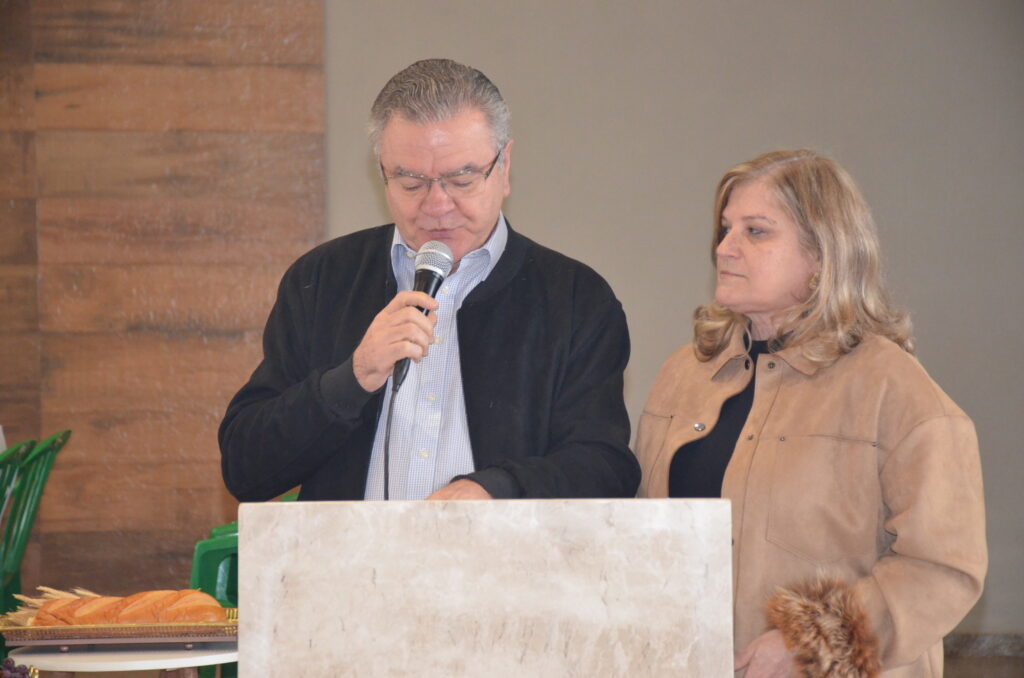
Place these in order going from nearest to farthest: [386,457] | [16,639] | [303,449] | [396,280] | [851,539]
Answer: [386,457]
[303,449]
[851,539]
[396,280]
[16,639]

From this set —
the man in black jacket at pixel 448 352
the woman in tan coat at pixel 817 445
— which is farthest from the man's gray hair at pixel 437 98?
the woman in tan coat at pixel 817 445

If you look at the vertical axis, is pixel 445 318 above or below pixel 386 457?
above

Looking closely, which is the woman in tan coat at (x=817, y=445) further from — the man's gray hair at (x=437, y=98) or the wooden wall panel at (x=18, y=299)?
the wooden wall panel at (x=18, y=299)

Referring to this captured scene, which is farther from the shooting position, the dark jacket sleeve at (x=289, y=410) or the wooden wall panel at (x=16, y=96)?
the wooden wall panel at (x=16, y=96)

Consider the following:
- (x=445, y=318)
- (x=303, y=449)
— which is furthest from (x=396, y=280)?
(x=303, y=449)

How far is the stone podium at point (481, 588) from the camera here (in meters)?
1.18

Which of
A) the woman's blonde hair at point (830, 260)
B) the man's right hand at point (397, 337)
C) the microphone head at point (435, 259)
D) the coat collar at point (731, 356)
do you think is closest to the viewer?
the man's right hand at point (397, 337)

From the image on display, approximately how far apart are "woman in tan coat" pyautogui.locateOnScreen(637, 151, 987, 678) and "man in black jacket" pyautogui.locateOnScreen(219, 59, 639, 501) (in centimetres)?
25

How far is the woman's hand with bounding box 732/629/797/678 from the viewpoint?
1.70 metres

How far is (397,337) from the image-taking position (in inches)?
63.4

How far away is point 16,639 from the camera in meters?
2.25

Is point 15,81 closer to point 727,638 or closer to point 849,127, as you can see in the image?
point 849,127

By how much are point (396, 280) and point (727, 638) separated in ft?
3.54

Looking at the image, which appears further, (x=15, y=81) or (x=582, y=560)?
(x=15, y=81)
